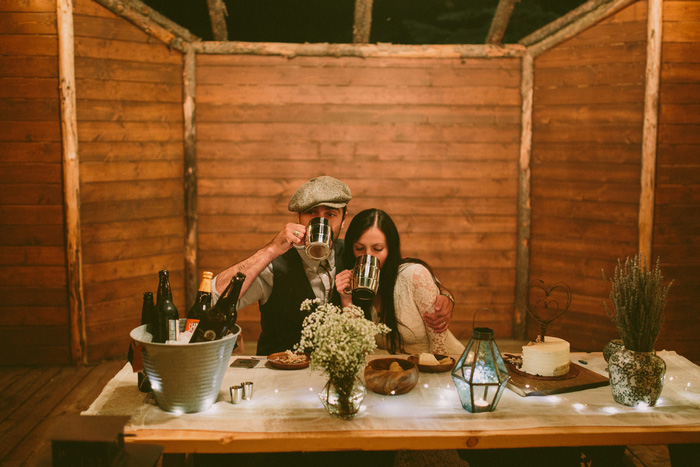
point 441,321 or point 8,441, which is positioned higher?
point 441,321

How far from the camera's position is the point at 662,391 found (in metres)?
1.70

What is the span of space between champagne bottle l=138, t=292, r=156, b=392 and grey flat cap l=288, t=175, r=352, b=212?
0.71 m

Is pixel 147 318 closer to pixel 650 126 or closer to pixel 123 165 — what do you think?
pixel 123 165

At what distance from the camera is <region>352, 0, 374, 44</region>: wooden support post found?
Answer: 4.21 meters

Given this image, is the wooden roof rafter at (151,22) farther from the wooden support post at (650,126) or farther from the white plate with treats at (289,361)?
the wooden support post at (650,126)

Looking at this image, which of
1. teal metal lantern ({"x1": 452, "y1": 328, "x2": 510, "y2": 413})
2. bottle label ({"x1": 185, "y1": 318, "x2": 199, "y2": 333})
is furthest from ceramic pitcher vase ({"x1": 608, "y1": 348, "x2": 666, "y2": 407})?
bottle label ({"x1": 185, "y1": 318, "x2": 199, "y2": 333})

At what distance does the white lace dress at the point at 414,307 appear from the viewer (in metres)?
2.25

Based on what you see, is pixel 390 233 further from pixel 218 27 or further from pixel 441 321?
pixel 218 27

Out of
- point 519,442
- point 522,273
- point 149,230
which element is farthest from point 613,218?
point 149,230

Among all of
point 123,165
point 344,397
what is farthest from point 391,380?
point 123,165

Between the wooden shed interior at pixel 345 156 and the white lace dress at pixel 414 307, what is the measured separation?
2.30m

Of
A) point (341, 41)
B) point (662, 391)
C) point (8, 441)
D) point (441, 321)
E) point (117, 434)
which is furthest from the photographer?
point (341, 41)

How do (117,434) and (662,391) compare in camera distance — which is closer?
(117,434)

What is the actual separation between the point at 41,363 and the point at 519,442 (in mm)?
3787
